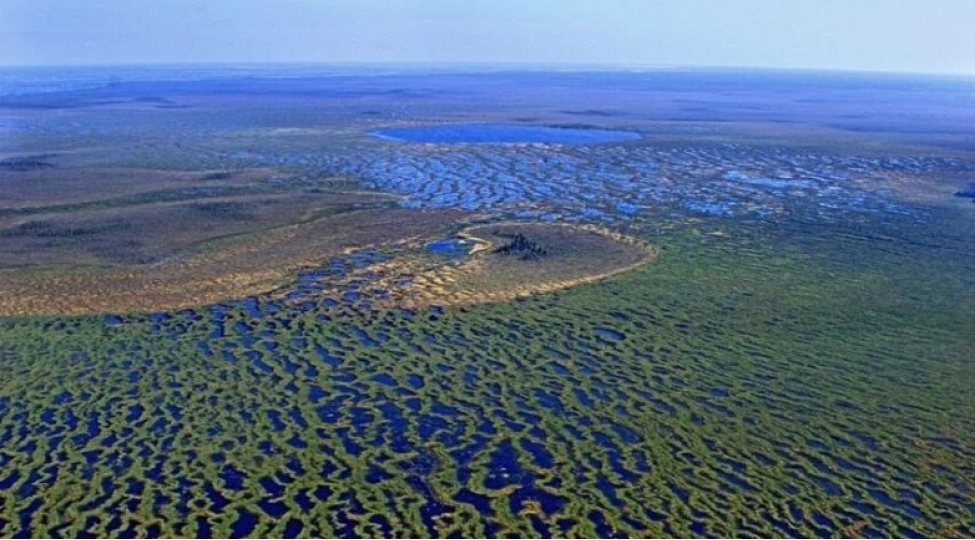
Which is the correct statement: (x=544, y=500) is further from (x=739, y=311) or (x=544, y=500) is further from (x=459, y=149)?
Answer: (x=459, y=149)

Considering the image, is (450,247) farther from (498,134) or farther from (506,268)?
(498,134)

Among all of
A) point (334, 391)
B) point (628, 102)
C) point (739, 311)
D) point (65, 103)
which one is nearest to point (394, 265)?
point (334, 391)

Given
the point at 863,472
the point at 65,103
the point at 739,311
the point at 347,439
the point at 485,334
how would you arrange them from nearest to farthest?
the point at 863,472 → the point at 347,439 → the point at 485,334 → the point at 739,311 → the point at 65,103

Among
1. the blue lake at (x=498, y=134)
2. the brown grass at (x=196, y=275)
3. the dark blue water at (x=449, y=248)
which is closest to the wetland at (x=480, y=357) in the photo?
the brown grass at (x=196, y=275)

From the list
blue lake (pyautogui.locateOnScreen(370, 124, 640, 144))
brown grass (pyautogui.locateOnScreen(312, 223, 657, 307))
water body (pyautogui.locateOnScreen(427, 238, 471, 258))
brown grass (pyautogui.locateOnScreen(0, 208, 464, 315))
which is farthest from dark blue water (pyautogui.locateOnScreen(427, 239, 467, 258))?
blue lake (pyautogui.locateOnScreen(370, 124, 640, 144))

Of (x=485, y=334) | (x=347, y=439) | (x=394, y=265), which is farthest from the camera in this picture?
(x=394, y=265)

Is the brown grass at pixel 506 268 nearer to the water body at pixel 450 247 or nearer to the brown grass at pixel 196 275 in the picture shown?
the water body at pixel 450 247

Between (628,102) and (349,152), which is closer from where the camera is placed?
(349,152)
